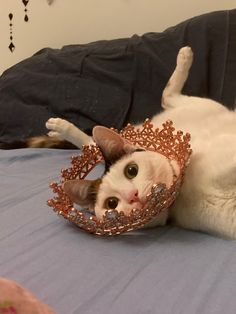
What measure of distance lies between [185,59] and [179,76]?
0.06 m

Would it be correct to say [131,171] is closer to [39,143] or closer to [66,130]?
[66,130]

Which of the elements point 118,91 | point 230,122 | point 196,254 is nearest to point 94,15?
point 118,91

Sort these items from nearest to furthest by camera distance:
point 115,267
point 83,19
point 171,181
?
point 115,267, point 171,181, point 83,19

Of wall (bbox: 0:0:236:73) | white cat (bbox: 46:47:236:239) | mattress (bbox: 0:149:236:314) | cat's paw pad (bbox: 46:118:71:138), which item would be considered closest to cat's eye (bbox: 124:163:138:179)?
white cat (bbox: 46:47:236:239)

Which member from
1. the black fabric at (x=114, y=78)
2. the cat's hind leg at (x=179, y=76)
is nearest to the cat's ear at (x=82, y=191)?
the cat's hind leg at (x=179, y=76)

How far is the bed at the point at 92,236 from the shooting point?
2.52 feet

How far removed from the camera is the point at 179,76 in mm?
1524

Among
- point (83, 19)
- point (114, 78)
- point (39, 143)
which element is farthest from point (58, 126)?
point (83, 19)

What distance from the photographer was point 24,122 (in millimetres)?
1900

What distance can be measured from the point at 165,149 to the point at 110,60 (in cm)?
86

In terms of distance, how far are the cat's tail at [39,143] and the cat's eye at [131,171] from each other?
0.68 meters

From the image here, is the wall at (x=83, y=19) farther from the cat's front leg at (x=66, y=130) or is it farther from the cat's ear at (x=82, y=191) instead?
the cat's ear at (x=82, y=191)

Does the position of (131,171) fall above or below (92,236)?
above

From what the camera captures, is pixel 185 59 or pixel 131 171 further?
pixel 185 59
